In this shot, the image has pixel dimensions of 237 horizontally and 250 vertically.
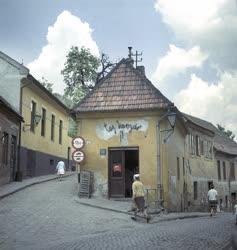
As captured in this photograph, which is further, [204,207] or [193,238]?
[204,207]

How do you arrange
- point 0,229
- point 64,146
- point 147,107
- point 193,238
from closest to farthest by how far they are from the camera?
point 193,238 → point 0,229 → point 147,107 → point 64,146

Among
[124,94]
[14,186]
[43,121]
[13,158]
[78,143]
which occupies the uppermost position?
[43,121]

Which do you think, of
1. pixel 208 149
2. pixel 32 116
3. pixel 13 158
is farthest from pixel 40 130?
pixel 208 149

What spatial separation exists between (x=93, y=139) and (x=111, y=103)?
1.96 m

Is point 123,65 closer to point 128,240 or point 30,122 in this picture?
point 30,122

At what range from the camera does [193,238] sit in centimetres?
1371

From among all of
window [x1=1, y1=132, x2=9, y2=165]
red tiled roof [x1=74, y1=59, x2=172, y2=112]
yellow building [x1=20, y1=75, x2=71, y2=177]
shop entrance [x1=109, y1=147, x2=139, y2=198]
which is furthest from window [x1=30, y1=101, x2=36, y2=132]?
shop entrance [x1=109, y1=147, x2=139, y2=198]

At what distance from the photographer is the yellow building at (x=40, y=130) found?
3093 centimetres

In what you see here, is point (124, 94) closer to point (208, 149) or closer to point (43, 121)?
point (43, 121)

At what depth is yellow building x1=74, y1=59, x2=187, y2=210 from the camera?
23.8m

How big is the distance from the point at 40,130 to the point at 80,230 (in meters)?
19.8

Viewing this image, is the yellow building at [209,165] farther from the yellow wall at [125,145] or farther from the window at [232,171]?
the yellow wall at [125,145]

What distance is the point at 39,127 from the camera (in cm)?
3447

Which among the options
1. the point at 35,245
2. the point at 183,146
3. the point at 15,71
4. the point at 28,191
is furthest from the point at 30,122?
the point at 35,245
